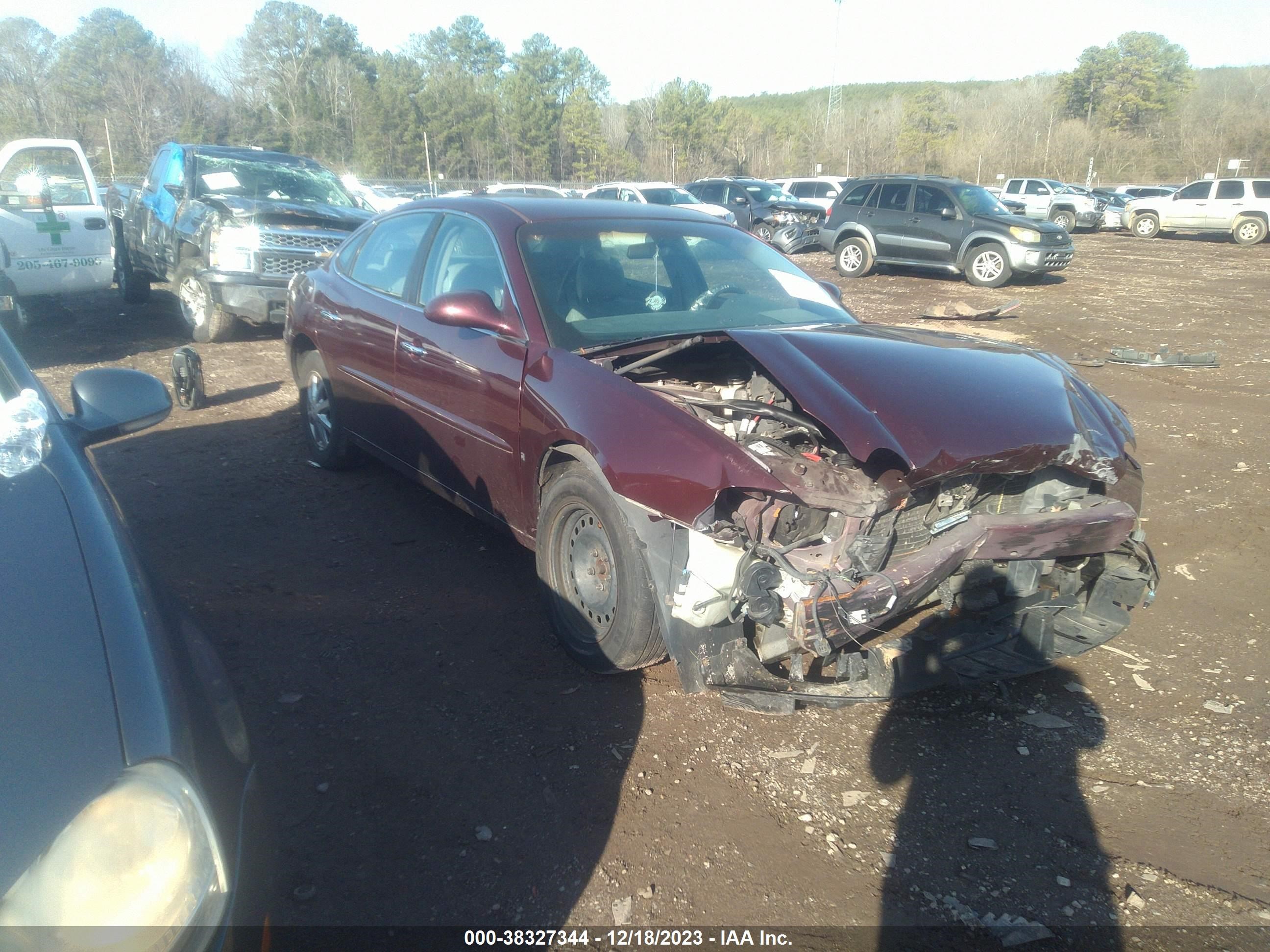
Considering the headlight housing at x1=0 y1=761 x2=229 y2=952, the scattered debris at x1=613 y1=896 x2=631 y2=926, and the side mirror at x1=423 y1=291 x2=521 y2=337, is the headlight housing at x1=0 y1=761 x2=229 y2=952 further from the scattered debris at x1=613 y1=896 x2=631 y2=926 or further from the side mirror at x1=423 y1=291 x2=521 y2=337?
the side mirror at x1=423 y1=291 x2=521 y2=337

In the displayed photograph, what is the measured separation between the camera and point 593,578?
3453 millimetres

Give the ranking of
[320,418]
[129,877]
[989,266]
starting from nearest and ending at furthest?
[129,877] < [320,418] < [989,266]

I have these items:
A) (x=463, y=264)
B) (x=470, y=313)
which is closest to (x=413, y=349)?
(x=463, y=264)

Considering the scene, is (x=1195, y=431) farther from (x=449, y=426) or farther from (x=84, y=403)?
(x=84, y=403)

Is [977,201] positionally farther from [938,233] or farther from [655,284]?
[655,284]

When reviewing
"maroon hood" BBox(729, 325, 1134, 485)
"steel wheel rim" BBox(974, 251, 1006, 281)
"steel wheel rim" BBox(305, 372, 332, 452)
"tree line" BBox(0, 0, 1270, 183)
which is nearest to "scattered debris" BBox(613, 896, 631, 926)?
"maroon hood" BBox(729, 325, 1134, 485)

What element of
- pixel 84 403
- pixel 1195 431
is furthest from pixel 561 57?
pixel 84 403

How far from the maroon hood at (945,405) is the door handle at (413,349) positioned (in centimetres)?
163

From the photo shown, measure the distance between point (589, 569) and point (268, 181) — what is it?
897cm

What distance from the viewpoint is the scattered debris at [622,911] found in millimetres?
2346

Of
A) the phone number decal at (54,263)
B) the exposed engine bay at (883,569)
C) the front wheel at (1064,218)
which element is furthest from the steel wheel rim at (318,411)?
the front wheel at (1064,218)

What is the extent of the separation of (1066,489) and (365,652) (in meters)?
2.82

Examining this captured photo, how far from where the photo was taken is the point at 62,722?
1489 mm

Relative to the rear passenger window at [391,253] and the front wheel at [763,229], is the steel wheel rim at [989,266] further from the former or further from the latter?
the rear passenger window at [391,253]
